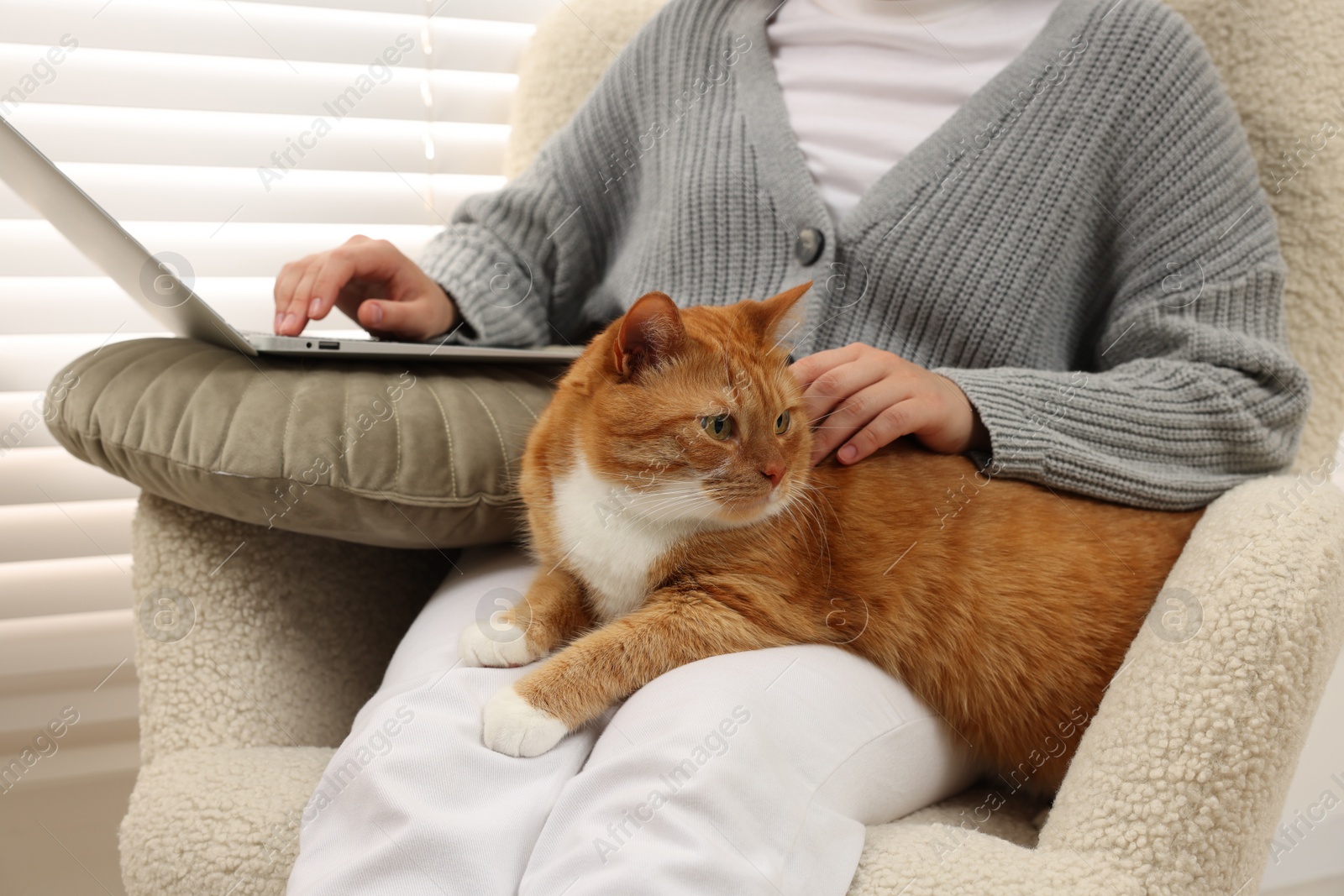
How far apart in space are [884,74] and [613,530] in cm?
74

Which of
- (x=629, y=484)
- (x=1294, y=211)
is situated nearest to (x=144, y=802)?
(x=629, y=484)

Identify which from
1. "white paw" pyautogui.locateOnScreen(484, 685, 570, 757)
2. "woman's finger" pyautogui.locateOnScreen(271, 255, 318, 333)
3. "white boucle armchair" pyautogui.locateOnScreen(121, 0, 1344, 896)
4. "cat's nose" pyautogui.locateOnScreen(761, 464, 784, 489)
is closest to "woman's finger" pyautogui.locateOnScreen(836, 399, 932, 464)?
"cat's nose" pyautogui.locateOnScreen(761, 464, 784, 489)

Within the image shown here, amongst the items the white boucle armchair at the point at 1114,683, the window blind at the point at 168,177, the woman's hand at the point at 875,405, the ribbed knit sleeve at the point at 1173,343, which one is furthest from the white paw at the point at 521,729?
the window blind at the point at 168,177

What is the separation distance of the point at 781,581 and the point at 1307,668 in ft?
1.44

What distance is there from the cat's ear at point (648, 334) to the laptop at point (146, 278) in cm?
25

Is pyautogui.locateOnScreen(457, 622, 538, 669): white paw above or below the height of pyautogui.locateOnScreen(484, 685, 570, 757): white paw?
below

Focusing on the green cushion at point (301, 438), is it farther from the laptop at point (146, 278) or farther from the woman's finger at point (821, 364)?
the woman's finger at point (821, 364)

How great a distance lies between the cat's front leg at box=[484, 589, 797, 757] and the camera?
0.75 meters

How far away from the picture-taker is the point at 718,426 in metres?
0.81

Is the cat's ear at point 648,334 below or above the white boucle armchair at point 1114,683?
above

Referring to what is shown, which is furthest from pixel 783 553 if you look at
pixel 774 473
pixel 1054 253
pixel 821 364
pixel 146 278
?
pixel 146 278

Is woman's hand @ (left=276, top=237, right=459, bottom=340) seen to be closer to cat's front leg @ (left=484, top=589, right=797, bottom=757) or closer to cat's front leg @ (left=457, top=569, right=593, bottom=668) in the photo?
cat's front leg @ (left=457, top=569, right=593, bottom=668)

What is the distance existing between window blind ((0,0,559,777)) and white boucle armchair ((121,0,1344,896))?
2.01 ft

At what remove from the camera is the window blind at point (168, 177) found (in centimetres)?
137
